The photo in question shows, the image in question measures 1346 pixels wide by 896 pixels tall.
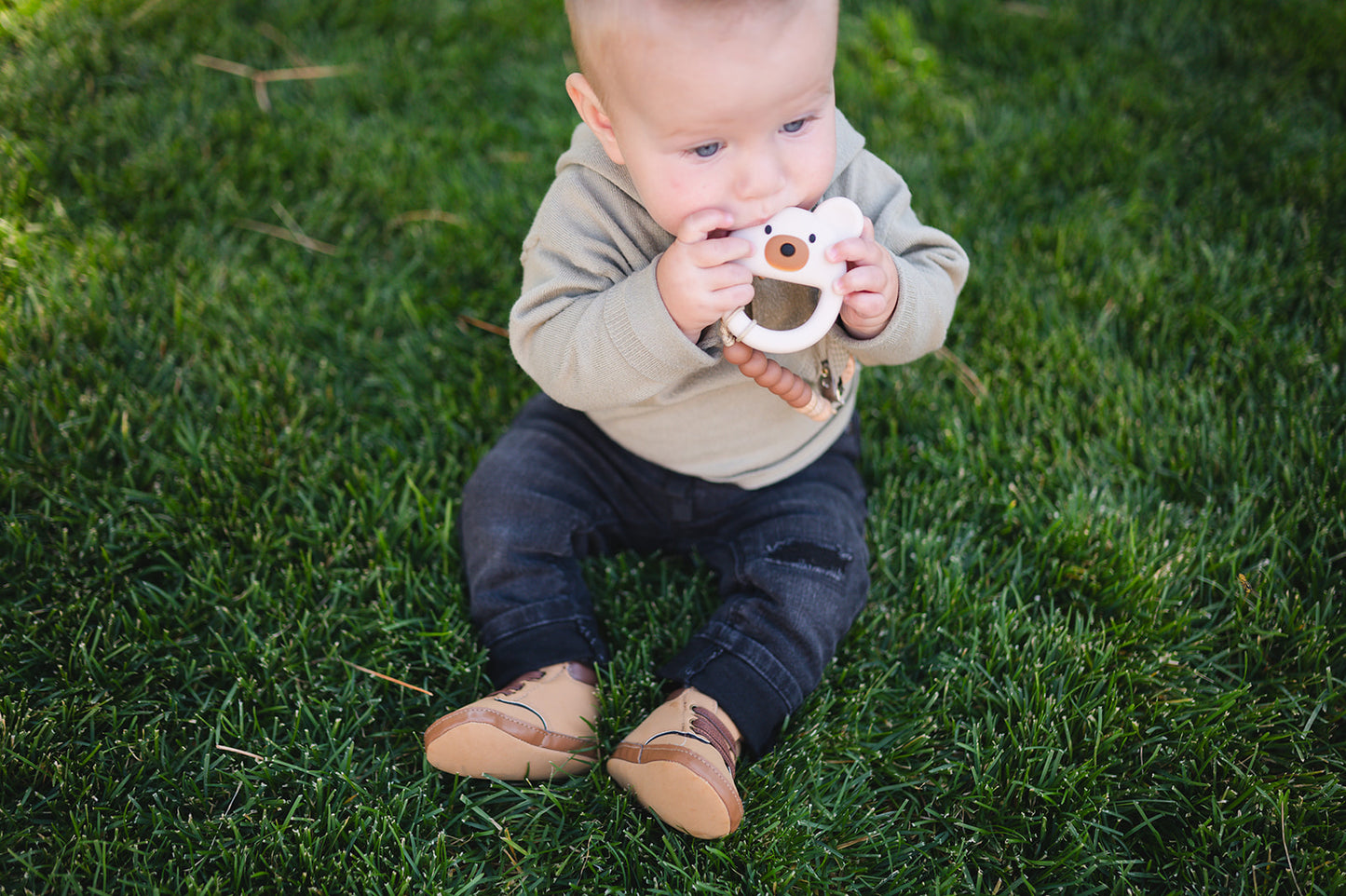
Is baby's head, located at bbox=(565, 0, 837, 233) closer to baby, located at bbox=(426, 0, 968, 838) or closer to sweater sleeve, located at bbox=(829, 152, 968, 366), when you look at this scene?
baby, located at bbox=(426, 0, 968, 838)

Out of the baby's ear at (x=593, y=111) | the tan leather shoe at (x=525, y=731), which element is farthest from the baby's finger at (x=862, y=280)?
the tan leather shoe at (x=525, y=731)

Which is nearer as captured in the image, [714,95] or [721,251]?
[714,95]

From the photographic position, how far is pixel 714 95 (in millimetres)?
1358

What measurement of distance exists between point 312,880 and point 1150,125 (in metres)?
3.30

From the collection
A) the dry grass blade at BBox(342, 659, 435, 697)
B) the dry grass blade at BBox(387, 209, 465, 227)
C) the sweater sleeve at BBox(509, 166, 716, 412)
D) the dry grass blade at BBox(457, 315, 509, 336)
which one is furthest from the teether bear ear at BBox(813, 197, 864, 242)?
the dry grass blade at BBox(387, 209, 465, 227)

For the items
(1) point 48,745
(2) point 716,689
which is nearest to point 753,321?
(2) point 716,689

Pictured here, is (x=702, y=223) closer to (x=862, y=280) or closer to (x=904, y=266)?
(x=862, y=280)

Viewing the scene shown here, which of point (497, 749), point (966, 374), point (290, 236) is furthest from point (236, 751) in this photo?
point (966, 374)

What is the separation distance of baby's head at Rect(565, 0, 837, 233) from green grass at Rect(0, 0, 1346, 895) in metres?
0.90

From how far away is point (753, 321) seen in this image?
161cm

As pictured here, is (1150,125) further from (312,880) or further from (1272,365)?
(312,880)

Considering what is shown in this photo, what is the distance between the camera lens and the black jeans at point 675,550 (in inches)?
70.7

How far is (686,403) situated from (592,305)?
12.1 inches

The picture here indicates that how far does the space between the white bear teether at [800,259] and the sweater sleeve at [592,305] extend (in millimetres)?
117
